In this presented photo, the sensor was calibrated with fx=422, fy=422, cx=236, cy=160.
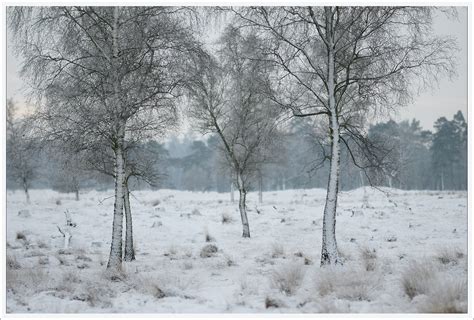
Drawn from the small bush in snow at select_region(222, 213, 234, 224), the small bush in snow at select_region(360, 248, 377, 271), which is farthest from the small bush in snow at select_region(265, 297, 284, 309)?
the small bush in snow at select_region(222, 213, 234, 224)

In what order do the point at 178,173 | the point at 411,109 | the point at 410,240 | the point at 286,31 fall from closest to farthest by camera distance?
the point at 286,31 < the point at 411,109 < the point at 410,240 < the point at 178,173

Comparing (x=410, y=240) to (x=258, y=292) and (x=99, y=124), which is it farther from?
(x=99, y=124)

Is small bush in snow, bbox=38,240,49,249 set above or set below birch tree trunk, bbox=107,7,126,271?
below

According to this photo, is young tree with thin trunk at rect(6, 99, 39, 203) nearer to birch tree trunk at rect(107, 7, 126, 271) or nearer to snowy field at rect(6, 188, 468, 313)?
snowy field at rect(6, 188, 468, 313)

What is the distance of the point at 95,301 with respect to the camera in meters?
6.67

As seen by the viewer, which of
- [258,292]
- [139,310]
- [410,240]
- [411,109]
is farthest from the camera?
[410,240]

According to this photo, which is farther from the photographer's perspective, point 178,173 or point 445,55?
point 178,173

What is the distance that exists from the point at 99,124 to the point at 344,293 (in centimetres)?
567

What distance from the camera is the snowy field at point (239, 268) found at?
6.48 m

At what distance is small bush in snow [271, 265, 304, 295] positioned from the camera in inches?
281

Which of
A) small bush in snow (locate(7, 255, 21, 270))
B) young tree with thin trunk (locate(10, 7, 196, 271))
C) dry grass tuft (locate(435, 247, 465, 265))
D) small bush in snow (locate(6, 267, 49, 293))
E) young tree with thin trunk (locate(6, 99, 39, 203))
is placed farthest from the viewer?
young tree with thin trunk (locate(6, 99, 39, 203))

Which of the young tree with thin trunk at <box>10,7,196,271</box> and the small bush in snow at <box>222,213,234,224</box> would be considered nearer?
the young tree with thin trunk at <box>10,7,196,271</box>

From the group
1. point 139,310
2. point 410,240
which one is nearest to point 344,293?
point 139,310

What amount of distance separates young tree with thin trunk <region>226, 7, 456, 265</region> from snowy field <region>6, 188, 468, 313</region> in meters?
1.70
